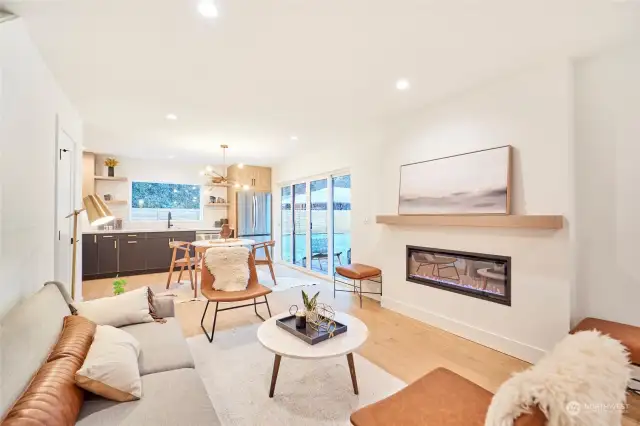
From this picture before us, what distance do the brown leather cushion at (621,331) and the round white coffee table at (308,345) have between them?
1.69m

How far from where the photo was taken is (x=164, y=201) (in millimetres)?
7117

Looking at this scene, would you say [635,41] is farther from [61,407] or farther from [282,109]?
[61,407]

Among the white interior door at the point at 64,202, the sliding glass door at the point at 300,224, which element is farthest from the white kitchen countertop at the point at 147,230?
the white interior door at the point at 64,202

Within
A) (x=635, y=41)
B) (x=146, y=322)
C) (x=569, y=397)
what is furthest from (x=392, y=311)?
(x=635, y=41)

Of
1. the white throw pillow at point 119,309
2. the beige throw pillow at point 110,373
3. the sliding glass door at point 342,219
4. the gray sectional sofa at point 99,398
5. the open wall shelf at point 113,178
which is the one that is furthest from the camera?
the open wall shelf at point 113,178

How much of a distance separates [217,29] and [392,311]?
359 cm

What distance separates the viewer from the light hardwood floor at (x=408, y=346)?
8.09 feet

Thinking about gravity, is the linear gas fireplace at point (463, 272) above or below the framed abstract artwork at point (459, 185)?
below

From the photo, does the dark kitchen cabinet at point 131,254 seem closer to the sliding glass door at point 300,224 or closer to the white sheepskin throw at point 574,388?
the sliding glass door at point 300,224

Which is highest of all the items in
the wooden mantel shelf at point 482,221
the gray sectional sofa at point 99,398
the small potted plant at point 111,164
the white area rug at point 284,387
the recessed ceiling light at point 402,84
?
the recessed ceiling light at point 402,84

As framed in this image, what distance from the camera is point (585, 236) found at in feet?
8.26

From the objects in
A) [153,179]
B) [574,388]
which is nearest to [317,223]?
[153,179]

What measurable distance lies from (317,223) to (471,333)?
143 inches

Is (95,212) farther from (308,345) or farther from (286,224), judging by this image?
(286,224)
